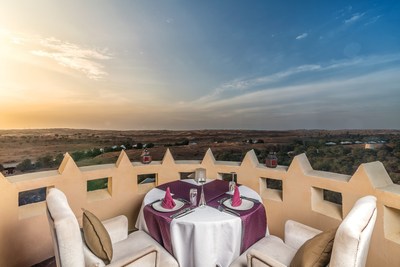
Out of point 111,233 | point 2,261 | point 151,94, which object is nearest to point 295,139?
point 151,94

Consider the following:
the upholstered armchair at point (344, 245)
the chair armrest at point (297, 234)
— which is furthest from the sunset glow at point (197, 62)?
the upholstered armchair at point (344, 245)

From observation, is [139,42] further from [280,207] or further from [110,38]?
[280,207]

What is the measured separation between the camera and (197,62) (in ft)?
14.2

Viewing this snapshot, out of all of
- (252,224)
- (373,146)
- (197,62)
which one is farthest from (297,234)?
(197,62)

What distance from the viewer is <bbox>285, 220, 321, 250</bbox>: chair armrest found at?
1670 mm

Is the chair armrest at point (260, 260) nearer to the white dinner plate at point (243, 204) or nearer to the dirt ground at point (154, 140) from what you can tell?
the white dinner plate at point (243, 204)

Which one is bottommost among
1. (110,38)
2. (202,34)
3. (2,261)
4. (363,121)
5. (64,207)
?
(2,261)

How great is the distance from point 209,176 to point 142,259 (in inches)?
70.8

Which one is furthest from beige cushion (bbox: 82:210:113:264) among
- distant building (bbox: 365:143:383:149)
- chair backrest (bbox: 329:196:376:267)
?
distant building (bbox: 365:143:383:149)

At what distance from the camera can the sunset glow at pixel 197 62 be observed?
128 inches

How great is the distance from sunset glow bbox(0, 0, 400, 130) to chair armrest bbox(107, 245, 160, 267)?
11.6 ft

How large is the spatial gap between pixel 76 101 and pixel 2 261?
2.91m

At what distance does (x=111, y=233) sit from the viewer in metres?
1.80

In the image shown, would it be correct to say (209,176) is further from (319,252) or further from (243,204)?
(319,252)
